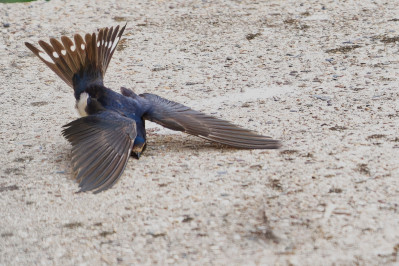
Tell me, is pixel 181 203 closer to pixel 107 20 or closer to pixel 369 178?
pixel 369 178

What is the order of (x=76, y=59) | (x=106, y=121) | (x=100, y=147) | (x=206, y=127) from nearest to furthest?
(x=100, y=147) < (x=106, y=121) < (x=206, y=127) < (x=76, y=59)

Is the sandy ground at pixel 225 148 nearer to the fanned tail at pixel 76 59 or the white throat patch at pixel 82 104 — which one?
the white throat patch at pixel 82 104

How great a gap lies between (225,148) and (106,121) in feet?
2.24

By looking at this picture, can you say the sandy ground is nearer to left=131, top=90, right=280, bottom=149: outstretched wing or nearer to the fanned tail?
left=131, top=90, right=280, bottom=149: outstretched wing

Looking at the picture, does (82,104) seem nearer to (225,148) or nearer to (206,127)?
(206,127)

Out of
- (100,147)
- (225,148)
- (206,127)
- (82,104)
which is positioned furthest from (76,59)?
(225,148)

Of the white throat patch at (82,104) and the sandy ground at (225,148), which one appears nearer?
the sandy ground at (225,148)

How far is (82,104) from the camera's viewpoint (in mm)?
4016

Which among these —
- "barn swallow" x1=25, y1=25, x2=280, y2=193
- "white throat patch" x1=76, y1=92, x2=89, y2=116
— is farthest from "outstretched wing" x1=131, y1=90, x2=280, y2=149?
"white throat patch" x1=76, y1=92, x2=89, y2=116

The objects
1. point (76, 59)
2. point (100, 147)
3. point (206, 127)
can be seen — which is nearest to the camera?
point (100, 147)

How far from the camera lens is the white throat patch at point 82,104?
3.98 meters

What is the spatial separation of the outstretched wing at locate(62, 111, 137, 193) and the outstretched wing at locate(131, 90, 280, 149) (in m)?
0.20

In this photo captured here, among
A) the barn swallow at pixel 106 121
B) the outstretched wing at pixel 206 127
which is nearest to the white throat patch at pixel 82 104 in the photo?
the barn swallow at pixel 106 121

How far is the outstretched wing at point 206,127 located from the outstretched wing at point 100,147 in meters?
0.20
